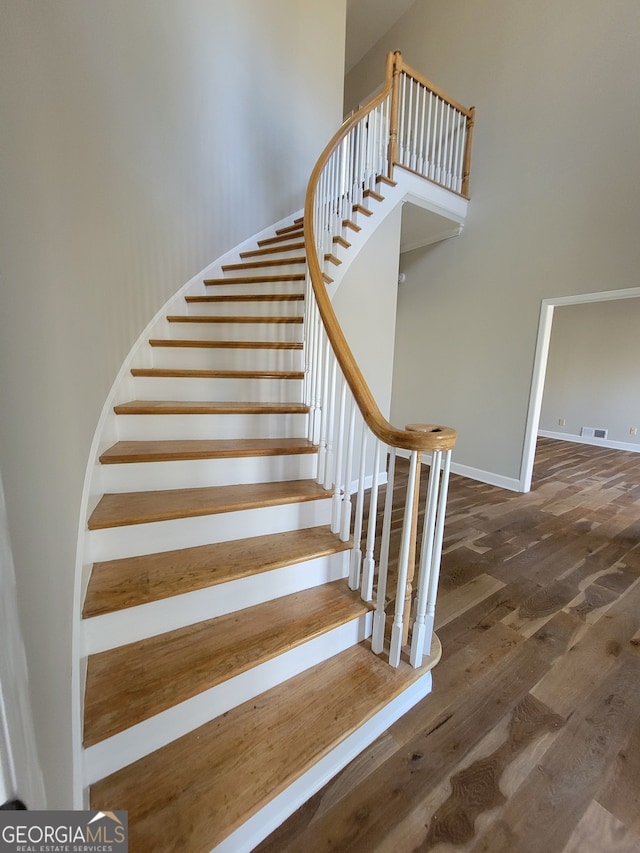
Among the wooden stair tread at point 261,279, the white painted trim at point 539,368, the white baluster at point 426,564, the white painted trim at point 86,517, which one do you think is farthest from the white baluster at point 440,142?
the white baluster at point 426,564

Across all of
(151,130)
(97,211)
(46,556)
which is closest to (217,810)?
(46,556)

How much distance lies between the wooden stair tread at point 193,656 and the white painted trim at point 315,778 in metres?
0.32

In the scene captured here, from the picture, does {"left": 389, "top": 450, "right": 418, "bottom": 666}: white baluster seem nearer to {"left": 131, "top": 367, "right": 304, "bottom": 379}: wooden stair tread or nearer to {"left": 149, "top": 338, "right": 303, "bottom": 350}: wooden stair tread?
{"left": 131, "top": 367, "right": 304, "bottom": 379}: wooden stair tread

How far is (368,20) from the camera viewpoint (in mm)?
4691

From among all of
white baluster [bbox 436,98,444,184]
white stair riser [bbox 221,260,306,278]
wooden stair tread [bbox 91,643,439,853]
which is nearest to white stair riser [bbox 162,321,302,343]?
white stair riser [bbox 221,260,306,278]

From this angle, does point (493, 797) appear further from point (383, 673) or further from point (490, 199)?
point (490, 199)

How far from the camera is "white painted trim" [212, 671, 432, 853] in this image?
90cm

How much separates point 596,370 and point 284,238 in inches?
229

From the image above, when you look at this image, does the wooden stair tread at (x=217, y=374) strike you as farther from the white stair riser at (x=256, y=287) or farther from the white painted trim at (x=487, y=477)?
the white painted trim at (x=487, y=477)

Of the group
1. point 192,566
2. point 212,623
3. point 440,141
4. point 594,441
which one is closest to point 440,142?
point 440,141

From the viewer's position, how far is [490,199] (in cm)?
352

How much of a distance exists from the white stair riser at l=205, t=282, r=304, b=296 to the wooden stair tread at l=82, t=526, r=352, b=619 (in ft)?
5.80

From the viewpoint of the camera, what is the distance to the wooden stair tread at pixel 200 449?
58.1 inches

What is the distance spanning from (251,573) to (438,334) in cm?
378
